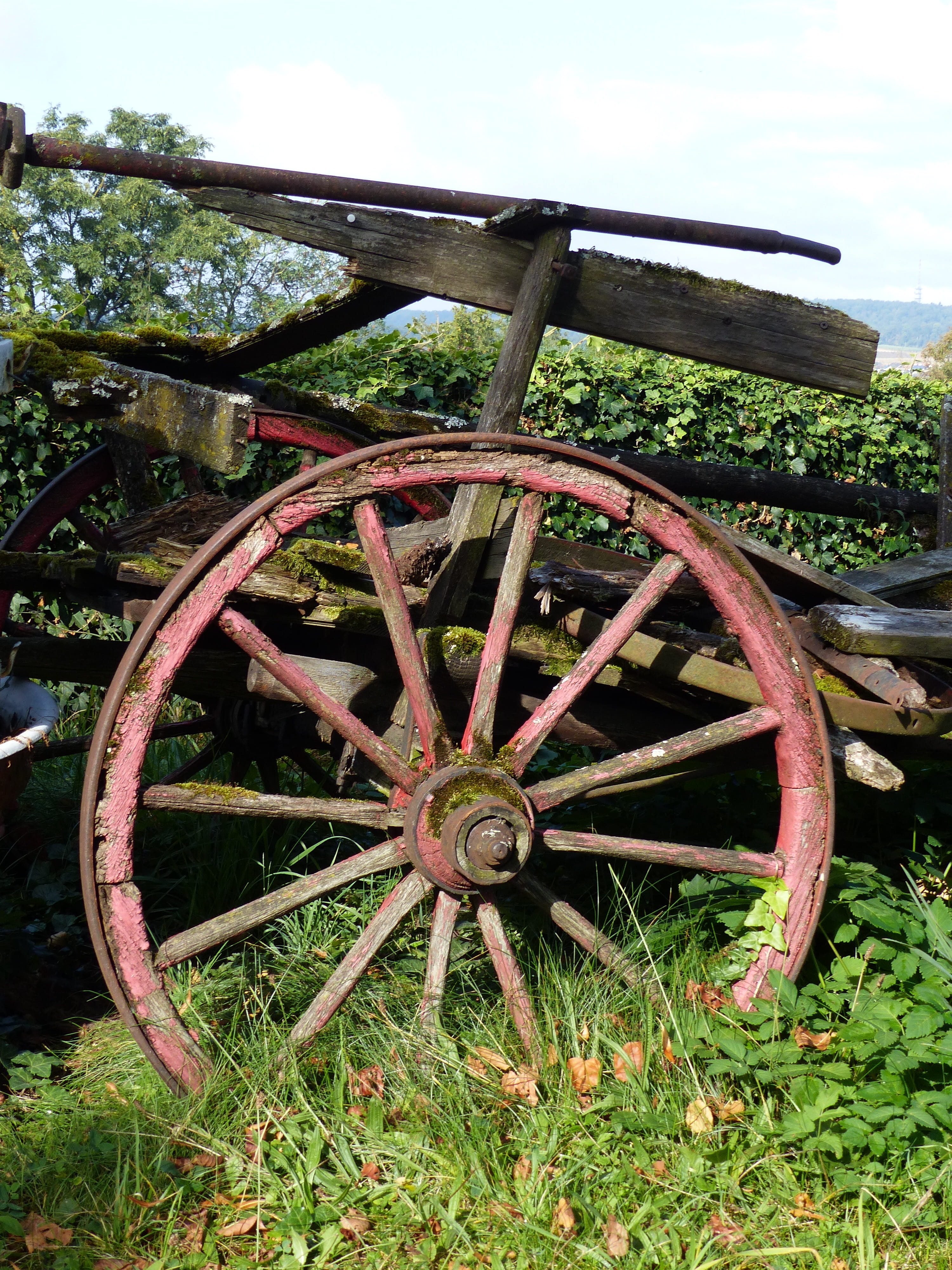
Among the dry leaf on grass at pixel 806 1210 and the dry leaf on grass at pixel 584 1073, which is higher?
the dry leaf on grass at pixel 584 1073

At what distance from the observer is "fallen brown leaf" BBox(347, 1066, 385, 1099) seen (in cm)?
220

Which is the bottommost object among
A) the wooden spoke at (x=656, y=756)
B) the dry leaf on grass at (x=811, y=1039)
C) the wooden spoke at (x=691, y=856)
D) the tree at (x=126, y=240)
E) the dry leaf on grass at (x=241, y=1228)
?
the dry leaf on grass at (x=241, y=1228)

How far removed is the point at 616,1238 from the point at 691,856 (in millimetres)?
781

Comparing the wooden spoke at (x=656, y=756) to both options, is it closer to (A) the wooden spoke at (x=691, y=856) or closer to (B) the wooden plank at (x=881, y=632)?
(A) the wooden spoke at (x=691, y=856)

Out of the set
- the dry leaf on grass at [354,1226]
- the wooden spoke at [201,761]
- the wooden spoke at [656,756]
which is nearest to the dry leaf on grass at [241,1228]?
the dry leaf on grass at [354,1226]

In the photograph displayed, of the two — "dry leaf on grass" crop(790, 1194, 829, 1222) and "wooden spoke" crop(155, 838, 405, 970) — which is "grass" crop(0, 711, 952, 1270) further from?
"wooden spoke" crop(155, 838, 405, 970)

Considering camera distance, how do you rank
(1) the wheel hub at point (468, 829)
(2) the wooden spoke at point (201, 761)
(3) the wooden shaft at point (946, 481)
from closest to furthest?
(1) the wheel hub at point (468, 829), (2) the wooden spoke at point (201, 761), (3) the wooden shaft at point (946, 481)

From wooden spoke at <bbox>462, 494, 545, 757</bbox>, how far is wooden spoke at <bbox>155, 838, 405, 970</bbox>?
0.97 feet

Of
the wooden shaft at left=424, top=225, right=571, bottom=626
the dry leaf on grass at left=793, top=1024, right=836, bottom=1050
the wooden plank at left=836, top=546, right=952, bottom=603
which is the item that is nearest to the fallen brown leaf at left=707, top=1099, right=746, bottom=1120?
the dry leaf on grass at left=793, top=1024, right=836, bottom=1050

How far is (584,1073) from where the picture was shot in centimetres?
223

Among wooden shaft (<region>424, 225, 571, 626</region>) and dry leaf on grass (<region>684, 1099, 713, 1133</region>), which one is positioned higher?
wooden shaft (<region>424, 225, 571, 626</region>)

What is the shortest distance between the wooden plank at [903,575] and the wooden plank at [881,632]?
1.70 ft

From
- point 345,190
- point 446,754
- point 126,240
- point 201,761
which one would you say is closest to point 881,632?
point 446,754

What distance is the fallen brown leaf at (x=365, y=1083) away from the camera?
2.20 metres
